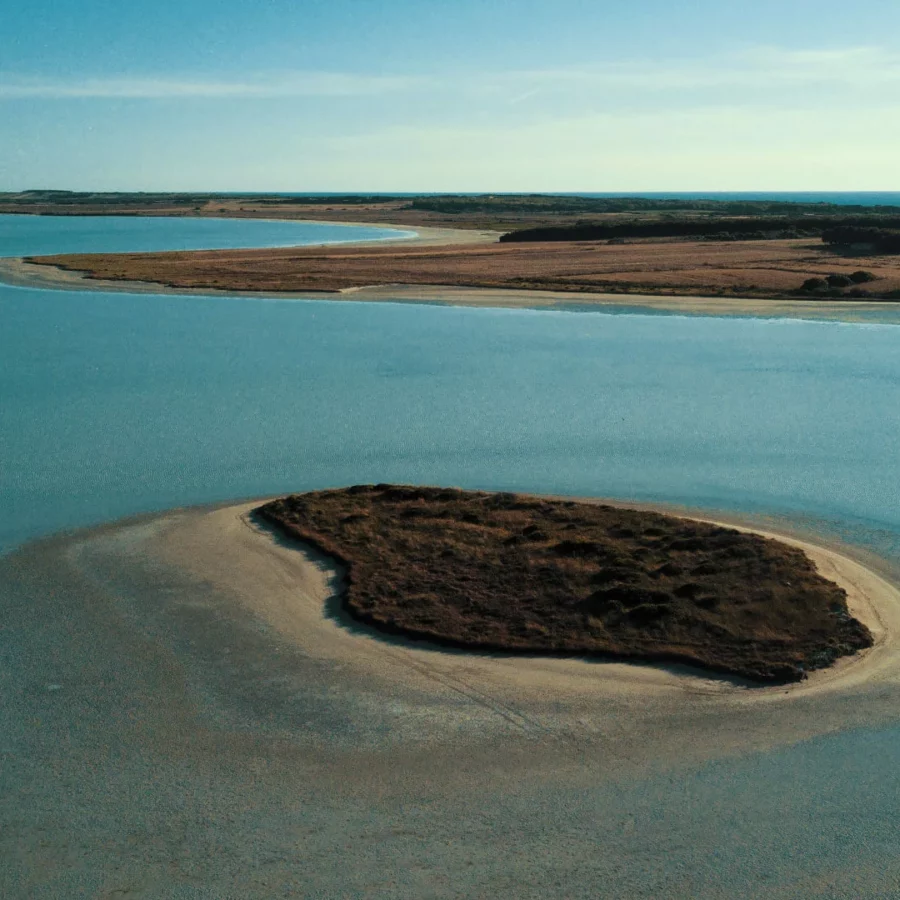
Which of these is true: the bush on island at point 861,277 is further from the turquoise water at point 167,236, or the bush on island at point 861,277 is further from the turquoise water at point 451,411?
the turquoise water at point 167,236

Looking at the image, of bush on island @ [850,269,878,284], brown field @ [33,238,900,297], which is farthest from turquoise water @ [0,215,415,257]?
bush on island @ [850,269,878,284]

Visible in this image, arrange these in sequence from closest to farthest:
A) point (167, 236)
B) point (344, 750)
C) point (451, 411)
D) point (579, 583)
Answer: point (344, 750) < point (579, 583) < point (451, 411) < point (167, 236)

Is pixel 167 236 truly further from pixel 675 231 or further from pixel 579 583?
pixel 579 583

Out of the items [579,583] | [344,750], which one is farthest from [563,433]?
[344,750]

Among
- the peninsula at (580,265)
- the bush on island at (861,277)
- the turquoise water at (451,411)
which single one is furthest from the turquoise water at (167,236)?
the bush on island at (861,277)

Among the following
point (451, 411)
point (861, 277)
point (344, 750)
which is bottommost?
point (344, 750)

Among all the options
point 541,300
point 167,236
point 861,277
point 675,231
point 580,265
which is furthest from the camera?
point 167,236
